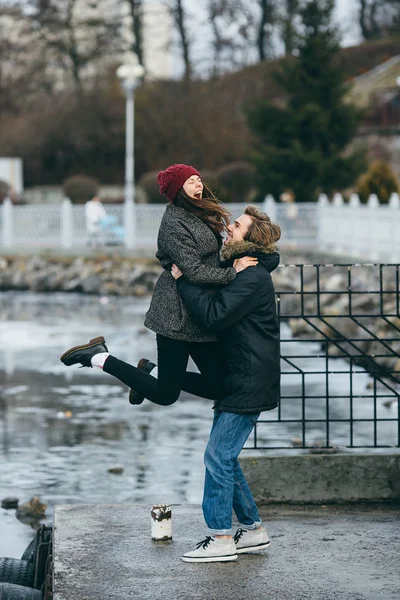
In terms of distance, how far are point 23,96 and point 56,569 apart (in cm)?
4752

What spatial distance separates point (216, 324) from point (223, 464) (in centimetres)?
65

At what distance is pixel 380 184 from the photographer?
33375 mm

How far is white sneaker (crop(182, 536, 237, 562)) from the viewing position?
5742 mm

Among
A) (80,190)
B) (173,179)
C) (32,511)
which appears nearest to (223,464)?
(173,179)

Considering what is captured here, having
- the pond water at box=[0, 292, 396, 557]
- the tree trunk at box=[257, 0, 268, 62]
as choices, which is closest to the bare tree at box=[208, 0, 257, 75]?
the tree trunk at box=[257, 0, 268, 62]

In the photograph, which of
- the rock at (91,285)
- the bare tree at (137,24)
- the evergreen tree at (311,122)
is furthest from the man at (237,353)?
the bare tree at (137,24)

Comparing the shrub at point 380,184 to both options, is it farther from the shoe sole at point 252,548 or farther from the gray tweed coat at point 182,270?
the gray tweed coat at point 182,270

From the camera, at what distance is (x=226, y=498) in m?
5.71

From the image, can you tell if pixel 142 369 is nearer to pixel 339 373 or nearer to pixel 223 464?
pixel 223 464

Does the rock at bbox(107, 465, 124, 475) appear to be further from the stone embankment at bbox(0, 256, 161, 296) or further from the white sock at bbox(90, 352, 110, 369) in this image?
the stone embankment at bbox(0, 256, 161, 296)

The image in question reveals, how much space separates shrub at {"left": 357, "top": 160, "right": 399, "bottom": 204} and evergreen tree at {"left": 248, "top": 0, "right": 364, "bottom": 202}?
262cm

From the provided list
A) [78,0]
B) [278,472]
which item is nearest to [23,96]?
[78,0]

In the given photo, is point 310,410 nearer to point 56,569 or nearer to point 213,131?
point 56,569

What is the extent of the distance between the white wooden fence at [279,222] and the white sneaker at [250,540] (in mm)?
19915
